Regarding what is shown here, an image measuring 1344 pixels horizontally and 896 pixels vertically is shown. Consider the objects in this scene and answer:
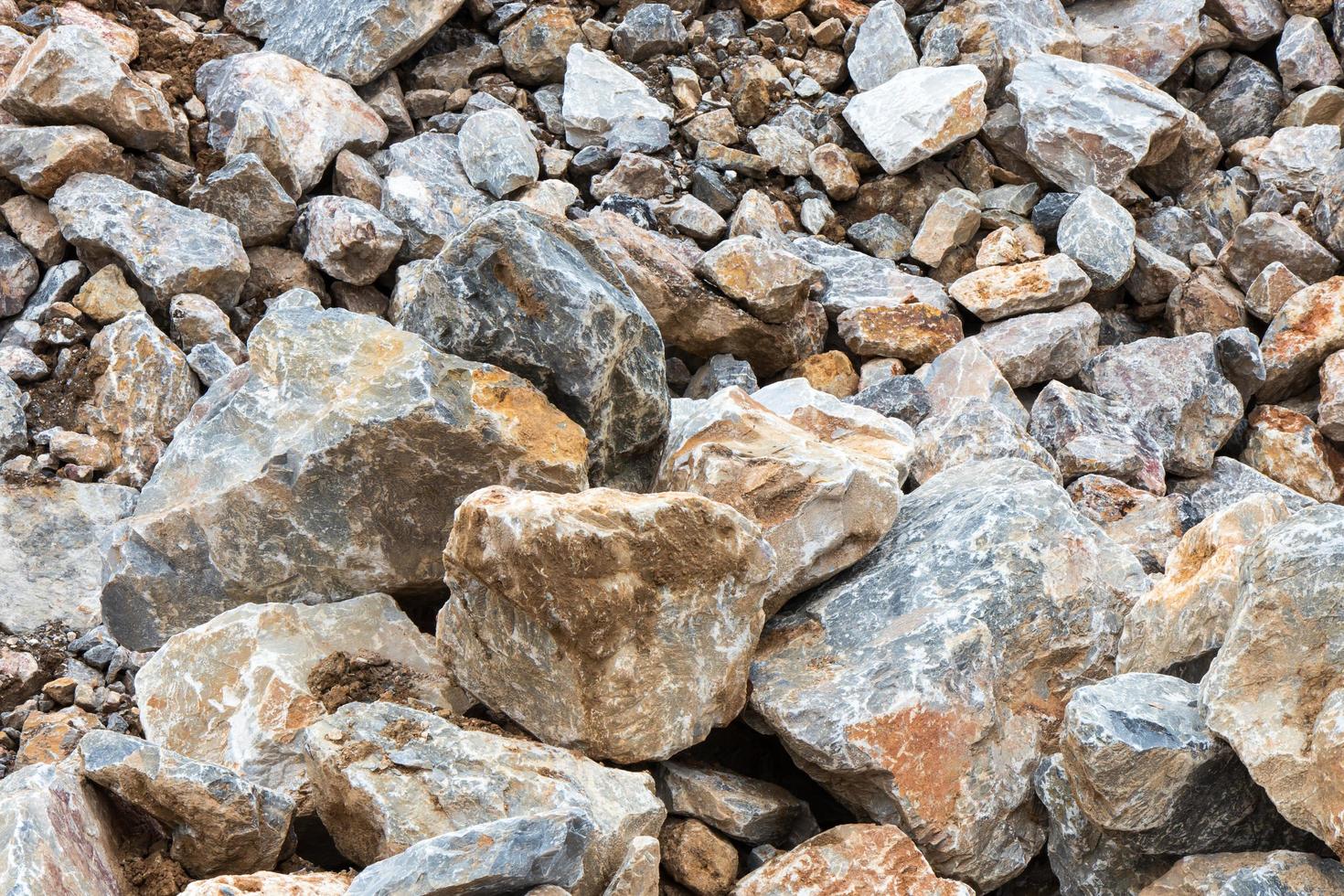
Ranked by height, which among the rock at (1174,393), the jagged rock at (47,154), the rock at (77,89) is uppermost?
the rock at (77,89)

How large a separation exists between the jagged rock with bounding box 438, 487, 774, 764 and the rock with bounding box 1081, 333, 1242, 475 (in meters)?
2.87

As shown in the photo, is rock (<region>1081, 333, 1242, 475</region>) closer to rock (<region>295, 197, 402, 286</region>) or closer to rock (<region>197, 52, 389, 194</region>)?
rock (<region>295, 197, 402, 286</region>)

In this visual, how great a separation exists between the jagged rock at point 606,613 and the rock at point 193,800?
0.66 metres

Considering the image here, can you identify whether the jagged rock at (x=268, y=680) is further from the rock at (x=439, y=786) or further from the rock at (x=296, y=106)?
the rock at (x=296, y=106)

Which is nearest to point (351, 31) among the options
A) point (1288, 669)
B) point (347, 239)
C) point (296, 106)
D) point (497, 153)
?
point (296, 106)

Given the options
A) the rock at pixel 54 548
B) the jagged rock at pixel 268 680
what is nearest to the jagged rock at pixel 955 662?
the jagged rock at pixel 268 680

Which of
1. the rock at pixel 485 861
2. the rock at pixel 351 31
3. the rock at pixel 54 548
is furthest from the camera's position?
the rock at pixel 351 31

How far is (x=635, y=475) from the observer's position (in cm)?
414

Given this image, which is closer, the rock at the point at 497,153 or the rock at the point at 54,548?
the rock at the point at 54,548

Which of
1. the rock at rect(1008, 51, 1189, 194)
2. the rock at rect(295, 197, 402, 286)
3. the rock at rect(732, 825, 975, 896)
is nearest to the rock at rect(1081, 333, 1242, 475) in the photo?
the rock at rect(1008, 51, 1189, 194)

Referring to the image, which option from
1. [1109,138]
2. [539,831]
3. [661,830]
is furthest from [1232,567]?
[1109,138]

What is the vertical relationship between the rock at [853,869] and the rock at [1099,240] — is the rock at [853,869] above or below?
above

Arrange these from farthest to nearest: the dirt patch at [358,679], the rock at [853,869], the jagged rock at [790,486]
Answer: the jagged rock at [790,486] → the dirt patch at [358,679] → the rock at [853,869]

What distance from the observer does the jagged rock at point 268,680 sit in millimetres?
3273
